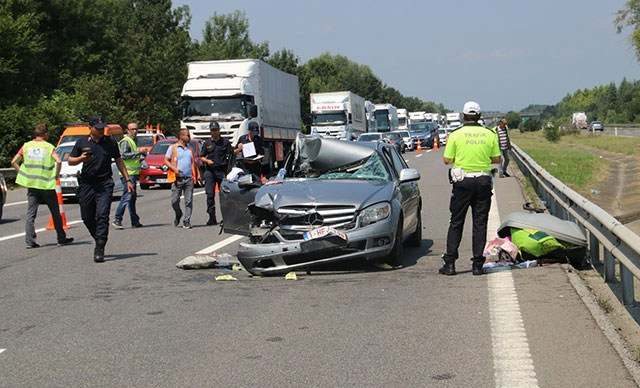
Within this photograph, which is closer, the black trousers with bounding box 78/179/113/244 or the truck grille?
the truck grille

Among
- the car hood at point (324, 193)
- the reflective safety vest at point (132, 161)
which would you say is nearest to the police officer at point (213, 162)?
the reflective safety vest at point (132, 161)

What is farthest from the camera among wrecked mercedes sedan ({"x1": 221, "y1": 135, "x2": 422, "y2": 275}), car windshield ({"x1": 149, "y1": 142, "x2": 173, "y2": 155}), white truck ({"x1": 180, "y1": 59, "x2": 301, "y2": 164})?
white truck ({"x1": 180, "y1": 59, "x2": 301, "y2": 164})

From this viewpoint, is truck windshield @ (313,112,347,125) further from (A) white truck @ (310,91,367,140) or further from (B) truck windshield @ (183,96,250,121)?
(B) truck windshield @ (183,96,250,121)

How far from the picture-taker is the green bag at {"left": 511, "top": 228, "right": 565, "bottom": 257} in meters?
9.49

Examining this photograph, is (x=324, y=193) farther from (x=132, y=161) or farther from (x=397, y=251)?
(x=132, y=161)

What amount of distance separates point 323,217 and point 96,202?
3.40 m

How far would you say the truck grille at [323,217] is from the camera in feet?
31.0

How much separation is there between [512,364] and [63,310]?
14.0 ft

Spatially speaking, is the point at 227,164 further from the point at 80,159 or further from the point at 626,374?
the point at 626,374

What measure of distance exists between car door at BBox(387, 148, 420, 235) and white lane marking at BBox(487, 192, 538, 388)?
1.67 m

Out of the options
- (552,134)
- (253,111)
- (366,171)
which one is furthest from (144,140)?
(552,134)

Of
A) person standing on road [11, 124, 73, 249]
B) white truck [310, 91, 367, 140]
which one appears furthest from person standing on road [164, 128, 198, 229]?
white truck [310, 91, 367, 140]

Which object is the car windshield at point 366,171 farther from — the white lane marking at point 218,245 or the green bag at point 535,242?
the white lane marking at point 218,245

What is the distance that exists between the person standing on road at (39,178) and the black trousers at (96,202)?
2063 mm
